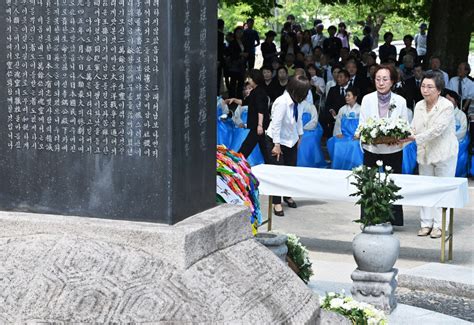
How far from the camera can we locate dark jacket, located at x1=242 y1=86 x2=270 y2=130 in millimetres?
14602

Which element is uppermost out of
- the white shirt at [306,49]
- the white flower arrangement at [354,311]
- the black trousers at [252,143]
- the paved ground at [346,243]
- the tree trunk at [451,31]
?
the tree trunk at [451,31]

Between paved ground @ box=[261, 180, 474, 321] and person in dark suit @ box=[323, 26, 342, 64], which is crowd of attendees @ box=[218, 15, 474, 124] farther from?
paved ground @ box=[261, 180, 474, 321]

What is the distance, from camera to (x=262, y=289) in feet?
20.6

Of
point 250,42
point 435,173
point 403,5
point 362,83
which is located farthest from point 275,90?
point 403,5

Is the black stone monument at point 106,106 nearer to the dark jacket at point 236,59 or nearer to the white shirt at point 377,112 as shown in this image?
the white shirt at point 377,112

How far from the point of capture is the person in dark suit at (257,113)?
14.7 metres

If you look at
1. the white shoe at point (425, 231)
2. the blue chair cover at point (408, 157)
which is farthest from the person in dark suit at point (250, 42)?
the white shoe at point (425, 231)

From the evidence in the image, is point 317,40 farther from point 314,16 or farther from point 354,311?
point 354,311

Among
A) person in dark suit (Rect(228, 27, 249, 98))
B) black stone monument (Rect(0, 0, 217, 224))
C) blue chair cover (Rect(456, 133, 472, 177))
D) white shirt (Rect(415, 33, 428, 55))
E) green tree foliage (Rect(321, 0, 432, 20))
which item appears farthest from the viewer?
white shirt (Rect(415, 33, 428, 55))

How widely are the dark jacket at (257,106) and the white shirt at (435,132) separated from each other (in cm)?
335

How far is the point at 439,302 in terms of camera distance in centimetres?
956

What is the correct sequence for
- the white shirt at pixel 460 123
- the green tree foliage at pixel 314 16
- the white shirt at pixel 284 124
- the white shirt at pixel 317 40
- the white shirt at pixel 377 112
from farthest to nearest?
the green tree foliage at pixel 314 16 → the white shirt at pixel 317 40 → the white shirt at pixel 460 123 → the white shirt at pixel 284 124 → the white shirt at pixel 377 112

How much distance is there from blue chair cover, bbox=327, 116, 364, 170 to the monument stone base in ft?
30.3

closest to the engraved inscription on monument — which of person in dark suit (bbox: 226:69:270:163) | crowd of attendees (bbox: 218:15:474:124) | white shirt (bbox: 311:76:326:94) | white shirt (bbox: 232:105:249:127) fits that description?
person in dark suit (bbox: 226:69:270:163)
